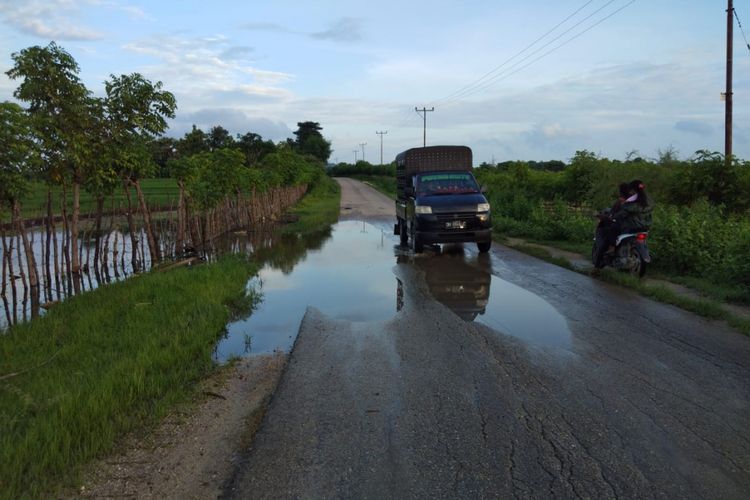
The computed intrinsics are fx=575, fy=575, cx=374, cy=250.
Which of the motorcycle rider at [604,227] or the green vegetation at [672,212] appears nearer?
the green vegetation at [672,212]

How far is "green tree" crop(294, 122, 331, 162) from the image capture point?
355 ft

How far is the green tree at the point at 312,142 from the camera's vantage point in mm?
108125

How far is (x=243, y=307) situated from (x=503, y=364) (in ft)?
15.4

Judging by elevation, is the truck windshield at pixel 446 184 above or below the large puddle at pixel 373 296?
above

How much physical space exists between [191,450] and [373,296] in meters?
5.50

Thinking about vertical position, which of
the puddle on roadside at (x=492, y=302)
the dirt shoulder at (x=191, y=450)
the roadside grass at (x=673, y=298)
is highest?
the roadside grass at (x=673, y=298)

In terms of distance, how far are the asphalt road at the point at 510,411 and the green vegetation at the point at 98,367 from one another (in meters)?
1.11

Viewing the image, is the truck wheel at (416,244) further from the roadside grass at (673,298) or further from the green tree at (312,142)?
the green tree at (312,142)

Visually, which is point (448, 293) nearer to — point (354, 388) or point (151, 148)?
point (354, 388)

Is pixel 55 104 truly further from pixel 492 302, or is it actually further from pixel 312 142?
pixel 312 142

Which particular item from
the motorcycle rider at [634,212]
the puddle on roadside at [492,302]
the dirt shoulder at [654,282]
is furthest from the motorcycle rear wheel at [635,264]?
the puddle on roadside at [492,302]

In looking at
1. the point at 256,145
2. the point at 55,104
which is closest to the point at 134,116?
the point at 55,104

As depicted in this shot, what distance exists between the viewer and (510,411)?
Answer: 451 cm

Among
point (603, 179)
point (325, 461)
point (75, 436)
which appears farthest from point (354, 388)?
point (603, 179)
